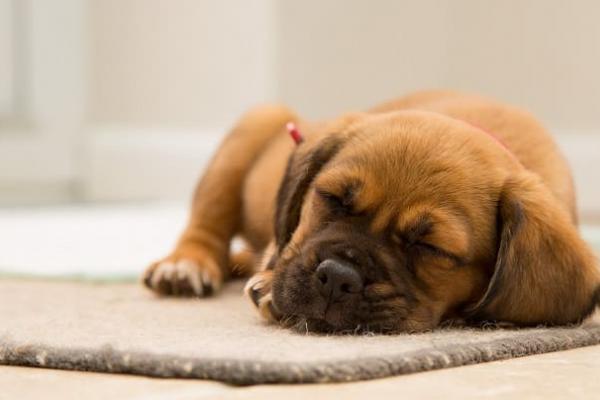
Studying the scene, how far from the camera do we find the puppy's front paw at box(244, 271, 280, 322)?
251cm

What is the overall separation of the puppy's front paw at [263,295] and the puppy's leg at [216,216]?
502 mm

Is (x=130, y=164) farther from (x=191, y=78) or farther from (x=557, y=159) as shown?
(x=557, y=159)

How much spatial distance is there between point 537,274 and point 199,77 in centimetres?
554

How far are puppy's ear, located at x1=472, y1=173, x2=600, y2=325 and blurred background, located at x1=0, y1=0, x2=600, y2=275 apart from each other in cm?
293

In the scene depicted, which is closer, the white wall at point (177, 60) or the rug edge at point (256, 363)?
the rug edge at point (256, 363)

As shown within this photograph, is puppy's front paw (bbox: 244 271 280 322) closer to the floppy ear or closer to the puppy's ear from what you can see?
the floppy ear

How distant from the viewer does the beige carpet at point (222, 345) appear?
1.80 metres

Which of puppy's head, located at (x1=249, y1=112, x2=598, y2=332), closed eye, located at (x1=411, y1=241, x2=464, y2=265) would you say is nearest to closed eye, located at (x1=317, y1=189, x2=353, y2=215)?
puppy's head, located at (x1=249, y1=112, x2=598, y2=332)

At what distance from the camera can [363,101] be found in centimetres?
661

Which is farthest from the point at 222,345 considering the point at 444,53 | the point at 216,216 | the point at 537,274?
the point at 444,53

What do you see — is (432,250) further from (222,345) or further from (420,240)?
(222,345)

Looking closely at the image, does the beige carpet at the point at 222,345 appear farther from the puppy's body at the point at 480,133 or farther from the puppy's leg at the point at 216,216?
the puppy's body at the point at 480,133

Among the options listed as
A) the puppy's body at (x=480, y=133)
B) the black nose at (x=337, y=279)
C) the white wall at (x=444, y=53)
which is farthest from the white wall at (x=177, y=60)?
the black nose at (x=337, y=279)

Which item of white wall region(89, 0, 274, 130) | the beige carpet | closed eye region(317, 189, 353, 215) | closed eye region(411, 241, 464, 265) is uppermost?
closed eye region(317, 189, 353, 215)
